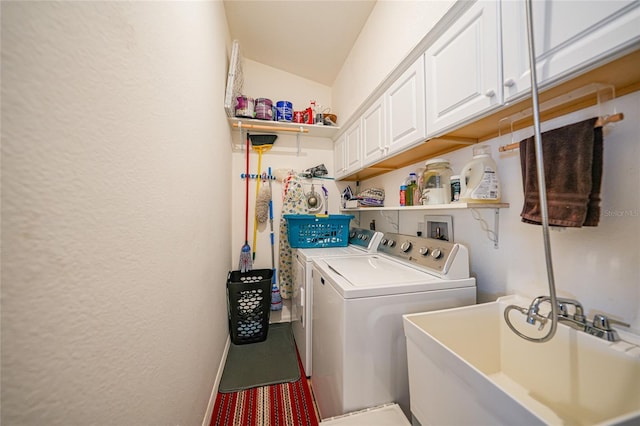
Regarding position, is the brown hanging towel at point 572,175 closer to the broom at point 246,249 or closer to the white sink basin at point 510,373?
the white sink basin at point 510,373

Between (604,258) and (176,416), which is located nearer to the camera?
(604,258)

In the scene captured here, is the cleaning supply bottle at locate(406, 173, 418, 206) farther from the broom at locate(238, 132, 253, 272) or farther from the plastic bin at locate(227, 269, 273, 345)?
the broom at locate(238, 132, 253, 272)

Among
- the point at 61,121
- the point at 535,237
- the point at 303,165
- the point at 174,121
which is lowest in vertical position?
the point at 535,237

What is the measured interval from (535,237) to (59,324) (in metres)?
1.58

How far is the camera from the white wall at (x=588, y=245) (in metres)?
0.72

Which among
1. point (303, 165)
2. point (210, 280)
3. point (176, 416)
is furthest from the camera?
point (303, 165)

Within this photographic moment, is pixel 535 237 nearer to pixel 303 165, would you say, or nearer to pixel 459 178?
pixel 459 178

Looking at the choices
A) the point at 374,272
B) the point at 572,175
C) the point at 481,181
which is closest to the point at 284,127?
the point at 374,272

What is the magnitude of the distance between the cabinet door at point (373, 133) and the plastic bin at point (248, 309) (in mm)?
1487

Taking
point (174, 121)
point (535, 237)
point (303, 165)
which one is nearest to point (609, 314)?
point (535, 237)

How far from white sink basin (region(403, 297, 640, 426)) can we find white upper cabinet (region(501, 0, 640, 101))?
33.2 inches

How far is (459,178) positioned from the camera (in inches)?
45.4

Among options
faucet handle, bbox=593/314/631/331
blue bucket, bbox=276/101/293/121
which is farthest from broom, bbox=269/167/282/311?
faucet handle, bbox=593/314/631/331

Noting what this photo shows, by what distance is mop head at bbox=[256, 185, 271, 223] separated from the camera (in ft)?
8.09
